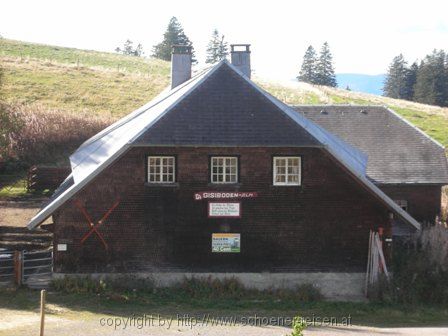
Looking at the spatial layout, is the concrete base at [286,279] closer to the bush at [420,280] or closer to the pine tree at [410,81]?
the bush at [420,280]

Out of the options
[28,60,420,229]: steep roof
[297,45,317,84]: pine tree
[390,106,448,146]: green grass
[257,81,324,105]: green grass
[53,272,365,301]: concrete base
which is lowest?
[53,272,365,301]: concrete base

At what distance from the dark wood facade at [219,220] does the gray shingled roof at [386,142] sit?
32.0ft

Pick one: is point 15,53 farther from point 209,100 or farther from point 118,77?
point 209,100

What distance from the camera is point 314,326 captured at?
51.5ft

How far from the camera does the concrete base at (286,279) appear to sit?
18.8 metres

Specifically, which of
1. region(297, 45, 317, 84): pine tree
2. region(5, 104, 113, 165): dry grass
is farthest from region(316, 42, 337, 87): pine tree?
region(5, 104, 113, 165): dry grass

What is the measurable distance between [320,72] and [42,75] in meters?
59.4

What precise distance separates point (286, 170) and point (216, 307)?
15.5ft

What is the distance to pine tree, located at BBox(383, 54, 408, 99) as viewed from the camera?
10606cm

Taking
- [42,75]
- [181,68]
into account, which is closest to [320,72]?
[42,75]

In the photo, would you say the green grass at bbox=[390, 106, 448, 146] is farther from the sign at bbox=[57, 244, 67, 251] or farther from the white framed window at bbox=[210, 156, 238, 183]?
the sign at bbox=[57, 244, 67, 251]

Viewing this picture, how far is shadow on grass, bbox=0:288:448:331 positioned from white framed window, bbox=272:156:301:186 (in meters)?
→ 3.60

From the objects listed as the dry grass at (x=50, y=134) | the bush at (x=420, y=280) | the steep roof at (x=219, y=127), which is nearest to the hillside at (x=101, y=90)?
the dry grass at (x=50, y=134)

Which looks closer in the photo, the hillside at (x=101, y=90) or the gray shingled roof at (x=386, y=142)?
the gray shingled roof at (x=386, y=142)
